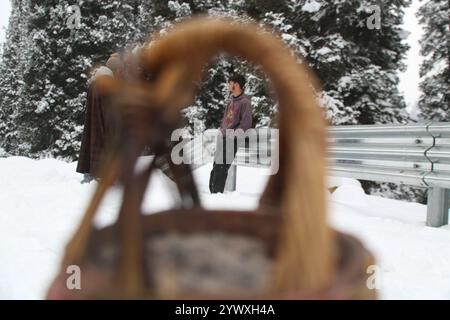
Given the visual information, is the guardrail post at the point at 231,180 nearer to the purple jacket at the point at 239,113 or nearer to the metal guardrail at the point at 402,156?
the purple jacket at the point at 239,113

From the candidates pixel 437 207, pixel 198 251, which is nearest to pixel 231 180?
pixel 437 207

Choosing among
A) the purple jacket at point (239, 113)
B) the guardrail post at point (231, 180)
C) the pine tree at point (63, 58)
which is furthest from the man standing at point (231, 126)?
the pine tree at point (63, 58)

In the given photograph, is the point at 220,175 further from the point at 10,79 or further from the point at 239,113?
the point at 10,79

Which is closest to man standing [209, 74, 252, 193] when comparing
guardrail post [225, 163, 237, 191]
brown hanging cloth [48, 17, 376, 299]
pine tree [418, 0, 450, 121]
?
guardrail post [225, 163, 237, 191]

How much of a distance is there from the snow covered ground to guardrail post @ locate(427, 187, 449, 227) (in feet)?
0.29

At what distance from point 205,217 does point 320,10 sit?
45.2 feet

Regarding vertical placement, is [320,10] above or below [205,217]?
above

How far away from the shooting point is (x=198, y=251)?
3.67 ft

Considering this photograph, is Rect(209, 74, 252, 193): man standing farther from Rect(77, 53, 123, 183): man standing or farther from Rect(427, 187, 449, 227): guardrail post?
Rect(427, 187, 449, 227): guardrail post

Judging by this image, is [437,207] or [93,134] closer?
[437,207]

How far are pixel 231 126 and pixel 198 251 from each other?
4768mm

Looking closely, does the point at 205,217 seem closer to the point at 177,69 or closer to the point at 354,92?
the point at 177,69

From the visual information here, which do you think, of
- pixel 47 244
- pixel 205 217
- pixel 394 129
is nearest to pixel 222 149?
pixel 394 129

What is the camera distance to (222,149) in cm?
616
